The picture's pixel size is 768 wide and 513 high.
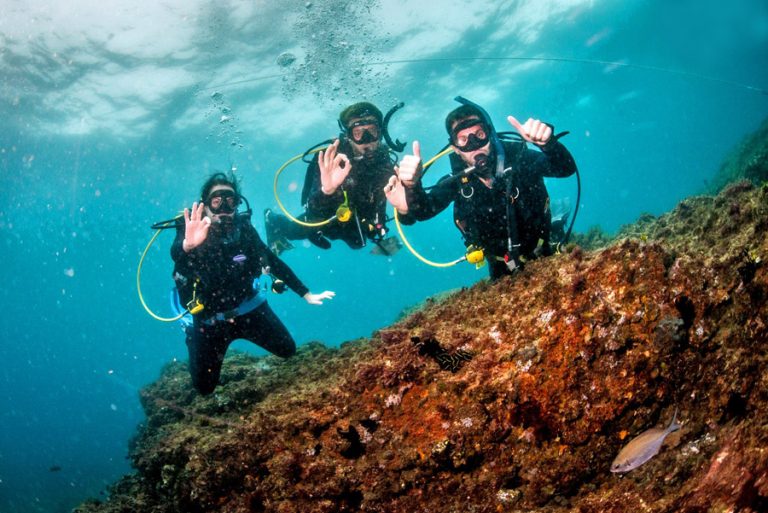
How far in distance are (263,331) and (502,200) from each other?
176 inches

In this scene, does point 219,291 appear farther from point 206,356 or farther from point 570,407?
point 570,407

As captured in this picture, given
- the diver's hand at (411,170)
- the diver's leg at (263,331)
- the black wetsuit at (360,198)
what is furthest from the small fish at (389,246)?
the diver's hand at (411,170)

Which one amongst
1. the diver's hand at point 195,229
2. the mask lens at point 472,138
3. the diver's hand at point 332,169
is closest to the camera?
the mask lens at point 472,138

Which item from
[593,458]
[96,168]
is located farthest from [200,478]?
[96,168]

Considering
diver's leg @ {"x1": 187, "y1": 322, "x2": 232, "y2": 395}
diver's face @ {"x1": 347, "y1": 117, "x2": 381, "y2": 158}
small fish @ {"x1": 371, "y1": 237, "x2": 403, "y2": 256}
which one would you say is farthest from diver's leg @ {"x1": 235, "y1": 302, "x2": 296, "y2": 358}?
diver's face @ {"x1": 347, "y1": 117, "x2": 381, "y2": 158}

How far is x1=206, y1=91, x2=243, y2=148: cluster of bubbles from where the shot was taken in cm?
2263

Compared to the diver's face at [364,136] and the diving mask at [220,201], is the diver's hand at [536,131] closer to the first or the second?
the diver's face at [364,136]

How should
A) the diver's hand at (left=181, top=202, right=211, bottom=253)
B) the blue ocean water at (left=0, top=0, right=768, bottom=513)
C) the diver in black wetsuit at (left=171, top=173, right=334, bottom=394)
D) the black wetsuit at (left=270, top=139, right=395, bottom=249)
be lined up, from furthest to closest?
the blue ocean water at (left=0, top=0, right=768, bottom=513)
the black wetsuit at (left=270, top=139, right=395, bottom=249)
the diver in black wetsuit at (left=171, top=173, right=334, bottom=394)
the diver's hand at (left=181, top=202, right=211, bottom=253)

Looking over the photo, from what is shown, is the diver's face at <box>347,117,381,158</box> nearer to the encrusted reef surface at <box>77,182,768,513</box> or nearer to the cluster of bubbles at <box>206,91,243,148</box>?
the encrusted reef surface at <box>77,182,768,513</box>

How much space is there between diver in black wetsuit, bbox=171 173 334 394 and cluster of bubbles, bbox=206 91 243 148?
18.3 meters

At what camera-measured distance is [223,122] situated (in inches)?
993

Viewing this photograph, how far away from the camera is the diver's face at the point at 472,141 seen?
502 cm

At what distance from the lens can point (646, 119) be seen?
57.8m

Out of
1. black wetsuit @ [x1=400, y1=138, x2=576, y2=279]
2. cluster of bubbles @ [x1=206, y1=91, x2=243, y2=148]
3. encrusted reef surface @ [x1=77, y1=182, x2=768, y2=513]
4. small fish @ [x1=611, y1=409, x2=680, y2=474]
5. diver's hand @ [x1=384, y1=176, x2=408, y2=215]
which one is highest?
cluster of bubbles @ [x1=206, y1=91, x2=243, y2=148]
